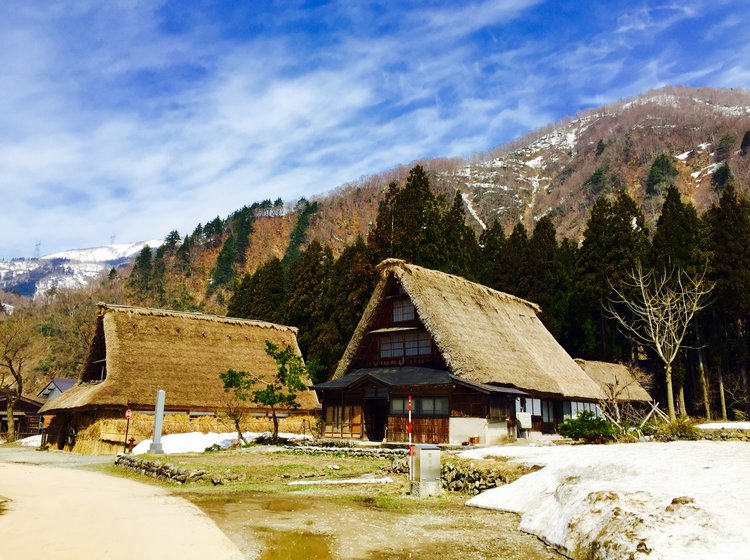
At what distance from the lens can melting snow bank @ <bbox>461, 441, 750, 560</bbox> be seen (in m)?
6.16

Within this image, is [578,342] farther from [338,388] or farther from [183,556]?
[183,556]

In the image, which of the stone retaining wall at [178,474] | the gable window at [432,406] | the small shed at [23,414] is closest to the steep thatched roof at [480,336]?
the gable window at [432,406]

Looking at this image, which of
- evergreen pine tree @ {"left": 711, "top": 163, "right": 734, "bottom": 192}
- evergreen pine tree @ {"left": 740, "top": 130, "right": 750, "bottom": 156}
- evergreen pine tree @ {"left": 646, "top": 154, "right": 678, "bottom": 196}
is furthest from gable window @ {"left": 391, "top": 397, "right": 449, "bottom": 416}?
evergreen pine tree @ {"left": 740, "top": 130, "right": 750, "bottom": 156}

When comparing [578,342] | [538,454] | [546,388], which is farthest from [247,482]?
[578,342]

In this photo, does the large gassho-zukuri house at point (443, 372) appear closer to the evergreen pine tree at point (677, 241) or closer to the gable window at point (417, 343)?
the gable window at point (417, 343)

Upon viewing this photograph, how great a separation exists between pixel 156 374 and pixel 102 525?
2047cm

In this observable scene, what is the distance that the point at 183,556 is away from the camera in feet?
22.3

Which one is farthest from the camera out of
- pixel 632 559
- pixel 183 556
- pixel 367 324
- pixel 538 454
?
pixel 367 324

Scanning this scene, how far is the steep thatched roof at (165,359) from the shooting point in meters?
26.7

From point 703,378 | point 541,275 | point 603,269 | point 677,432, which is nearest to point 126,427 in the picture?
point 677,432

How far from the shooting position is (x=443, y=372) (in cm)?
2295

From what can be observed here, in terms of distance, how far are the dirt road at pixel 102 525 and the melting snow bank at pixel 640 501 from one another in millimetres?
4604

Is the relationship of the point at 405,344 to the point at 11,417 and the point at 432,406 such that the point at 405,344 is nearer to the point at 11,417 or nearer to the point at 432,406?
the point at 432,406

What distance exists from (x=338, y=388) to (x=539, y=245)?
23.3 meters
